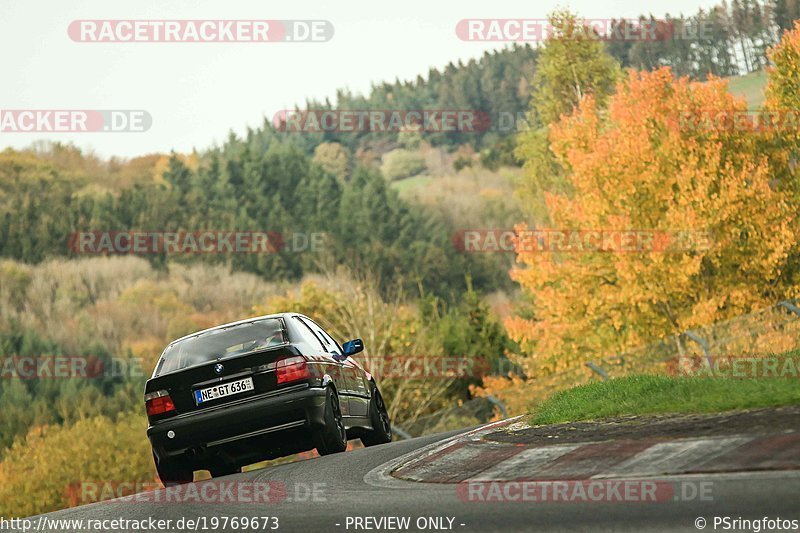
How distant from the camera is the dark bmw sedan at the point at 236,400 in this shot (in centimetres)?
1184

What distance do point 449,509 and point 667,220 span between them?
2939cm

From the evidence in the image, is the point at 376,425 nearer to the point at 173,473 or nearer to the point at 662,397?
the point at 173,473

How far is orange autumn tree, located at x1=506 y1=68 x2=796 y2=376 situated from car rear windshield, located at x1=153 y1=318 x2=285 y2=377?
24.1m

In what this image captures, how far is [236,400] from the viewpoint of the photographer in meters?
11.9

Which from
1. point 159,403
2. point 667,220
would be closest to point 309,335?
point 159,403

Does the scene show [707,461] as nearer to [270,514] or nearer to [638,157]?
[270,514]

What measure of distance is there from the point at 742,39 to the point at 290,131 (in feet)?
205

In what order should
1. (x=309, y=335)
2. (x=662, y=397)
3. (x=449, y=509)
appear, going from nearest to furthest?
1. (x=449, y=509)
2. (x=662, y=397)
3. (x=309, y=335)

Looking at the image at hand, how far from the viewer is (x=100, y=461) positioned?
69188 millimetres

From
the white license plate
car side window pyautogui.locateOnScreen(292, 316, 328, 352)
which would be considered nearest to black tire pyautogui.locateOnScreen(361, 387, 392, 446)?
car side window pyautogui.locateOnScreen(292, 316, 328, 352)

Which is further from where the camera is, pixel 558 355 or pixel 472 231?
pixel 472 231

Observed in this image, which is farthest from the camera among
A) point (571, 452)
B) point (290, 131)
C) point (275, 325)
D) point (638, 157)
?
point (290, 131)

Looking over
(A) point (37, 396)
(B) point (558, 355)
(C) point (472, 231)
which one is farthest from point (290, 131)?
(B) point (558, 355)

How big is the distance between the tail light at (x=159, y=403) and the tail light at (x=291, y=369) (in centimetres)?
114
